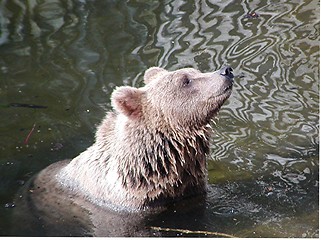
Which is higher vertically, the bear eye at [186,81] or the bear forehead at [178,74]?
the bear forehead at [178,74]

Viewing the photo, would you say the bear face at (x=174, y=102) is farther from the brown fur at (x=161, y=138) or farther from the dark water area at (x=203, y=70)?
the dark water area at (x=203, y=70)

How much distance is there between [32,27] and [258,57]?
A: 346 centimetres

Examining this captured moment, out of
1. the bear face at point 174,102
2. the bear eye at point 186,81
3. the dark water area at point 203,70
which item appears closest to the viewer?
the bear face at point 174,102

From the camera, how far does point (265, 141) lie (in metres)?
8.25

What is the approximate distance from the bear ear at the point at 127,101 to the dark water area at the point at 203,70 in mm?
1093

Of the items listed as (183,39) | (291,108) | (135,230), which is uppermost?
(183,39)

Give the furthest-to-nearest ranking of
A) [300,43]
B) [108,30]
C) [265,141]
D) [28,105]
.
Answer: [108,30]
[300,43]
[28,105]
[265,141]

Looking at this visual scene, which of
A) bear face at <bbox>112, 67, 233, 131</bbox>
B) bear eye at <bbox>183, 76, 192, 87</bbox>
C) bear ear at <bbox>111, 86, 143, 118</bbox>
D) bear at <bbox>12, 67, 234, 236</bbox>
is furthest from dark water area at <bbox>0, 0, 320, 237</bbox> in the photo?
bear eye at <bbox>183, 76, 192, 87</bbox>

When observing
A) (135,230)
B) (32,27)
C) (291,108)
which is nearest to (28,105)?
(32,27)

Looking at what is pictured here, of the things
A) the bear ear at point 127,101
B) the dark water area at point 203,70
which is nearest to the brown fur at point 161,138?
the bear ear at point 127,101

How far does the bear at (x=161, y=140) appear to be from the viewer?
278 inches

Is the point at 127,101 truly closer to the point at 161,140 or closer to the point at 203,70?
the point at 161,140

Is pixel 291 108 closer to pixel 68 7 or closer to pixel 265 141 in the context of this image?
pixel 265 141

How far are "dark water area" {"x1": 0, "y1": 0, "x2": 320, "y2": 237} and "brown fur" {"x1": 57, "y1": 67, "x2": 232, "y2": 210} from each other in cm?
32
